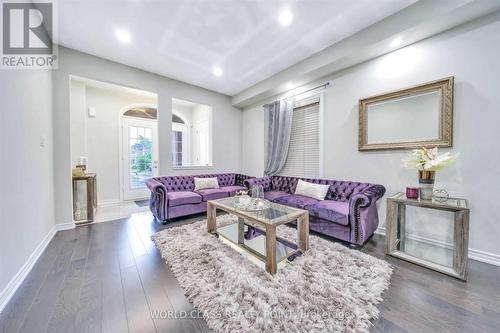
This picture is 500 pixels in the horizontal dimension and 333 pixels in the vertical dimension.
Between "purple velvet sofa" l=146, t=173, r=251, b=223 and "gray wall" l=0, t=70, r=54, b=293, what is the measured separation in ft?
4.17

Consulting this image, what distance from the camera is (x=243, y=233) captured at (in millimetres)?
2426

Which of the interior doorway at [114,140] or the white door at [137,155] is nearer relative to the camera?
the interior doorway at [114,140]

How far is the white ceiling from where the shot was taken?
6.83 ft

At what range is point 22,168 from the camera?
1764 millimetres

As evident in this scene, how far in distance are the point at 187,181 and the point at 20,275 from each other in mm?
2576

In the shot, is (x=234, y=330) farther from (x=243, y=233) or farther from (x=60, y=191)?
(x=60, y=191)

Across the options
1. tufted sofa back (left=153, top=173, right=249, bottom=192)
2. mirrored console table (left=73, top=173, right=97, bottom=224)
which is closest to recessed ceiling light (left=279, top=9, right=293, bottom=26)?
tufted sofa back (left=153, top=173, right=249, bottom=192)

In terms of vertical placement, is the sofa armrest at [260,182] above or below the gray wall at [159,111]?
below

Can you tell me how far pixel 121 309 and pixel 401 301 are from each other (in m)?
2.06

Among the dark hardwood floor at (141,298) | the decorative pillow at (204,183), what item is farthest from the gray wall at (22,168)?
the decorative pillow at (204,183)

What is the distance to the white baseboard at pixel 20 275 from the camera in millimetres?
1374

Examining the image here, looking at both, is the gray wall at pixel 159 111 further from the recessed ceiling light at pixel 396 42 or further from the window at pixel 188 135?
the recessed ceiling light at pixel 396 42

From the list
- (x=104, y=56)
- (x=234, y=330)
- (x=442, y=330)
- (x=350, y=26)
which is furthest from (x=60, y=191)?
(x=350, y=26)

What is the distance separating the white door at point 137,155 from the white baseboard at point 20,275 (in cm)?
253
